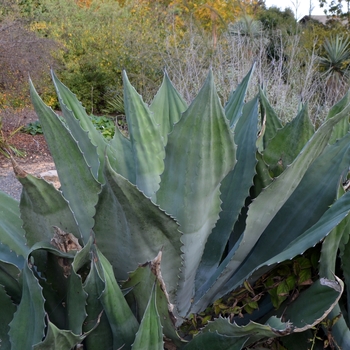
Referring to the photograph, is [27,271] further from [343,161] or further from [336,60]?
[336,60]

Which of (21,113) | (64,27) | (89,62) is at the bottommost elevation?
(21,113)

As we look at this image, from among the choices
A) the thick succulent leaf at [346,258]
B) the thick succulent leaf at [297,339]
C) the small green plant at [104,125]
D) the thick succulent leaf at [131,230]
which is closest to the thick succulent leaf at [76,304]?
the thick succulent leaf at [131,230]

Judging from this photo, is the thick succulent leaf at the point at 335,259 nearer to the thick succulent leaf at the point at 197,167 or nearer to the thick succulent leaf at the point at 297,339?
the thick succulent leaf at the point at 297,339

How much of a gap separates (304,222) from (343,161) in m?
0.17

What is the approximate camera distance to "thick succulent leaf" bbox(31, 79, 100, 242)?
1.00 meters

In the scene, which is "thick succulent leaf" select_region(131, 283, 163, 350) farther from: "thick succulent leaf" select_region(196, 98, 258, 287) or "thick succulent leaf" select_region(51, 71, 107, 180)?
"thick succulent leaf" select_region(51, 71, 107, 180)

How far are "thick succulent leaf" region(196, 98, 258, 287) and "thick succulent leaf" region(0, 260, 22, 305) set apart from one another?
44 centimetres

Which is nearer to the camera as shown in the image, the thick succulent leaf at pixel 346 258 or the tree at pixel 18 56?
the thick succulent leaf at pixel 346 258

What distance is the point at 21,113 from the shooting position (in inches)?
315

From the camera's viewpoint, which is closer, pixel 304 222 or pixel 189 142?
pixel 189 142

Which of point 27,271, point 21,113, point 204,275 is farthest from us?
point 21,113

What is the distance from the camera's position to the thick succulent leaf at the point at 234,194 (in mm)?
1066

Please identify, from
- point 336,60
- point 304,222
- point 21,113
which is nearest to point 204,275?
point 304,222

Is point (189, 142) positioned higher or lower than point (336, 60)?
lower
